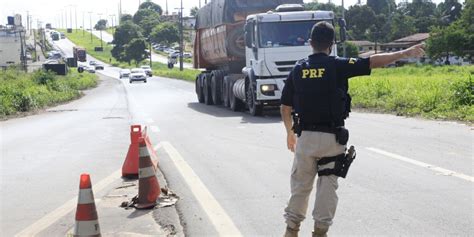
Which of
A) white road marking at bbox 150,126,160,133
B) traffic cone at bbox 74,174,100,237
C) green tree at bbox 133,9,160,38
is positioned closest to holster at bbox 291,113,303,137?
traffic cone at bbox 74,174,100,237

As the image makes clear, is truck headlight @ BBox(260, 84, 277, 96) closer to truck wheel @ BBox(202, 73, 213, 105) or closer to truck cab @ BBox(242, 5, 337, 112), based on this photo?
A: truck cab @ BBox(242, 5, 337, 112)

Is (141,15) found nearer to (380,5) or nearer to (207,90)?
(380,5)

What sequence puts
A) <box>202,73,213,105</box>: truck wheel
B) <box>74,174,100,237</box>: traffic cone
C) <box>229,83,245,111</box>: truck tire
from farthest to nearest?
<box>202,73,213,105</box>: truck wheel
<box>229,83,245,111</box>: truck tire
<box>74,174,100,237</box>: traffic cone

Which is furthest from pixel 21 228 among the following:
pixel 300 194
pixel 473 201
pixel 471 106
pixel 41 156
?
pixel 471 106

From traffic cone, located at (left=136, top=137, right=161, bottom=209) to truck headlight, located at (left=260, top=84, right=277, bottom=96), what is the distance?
36.4 ft

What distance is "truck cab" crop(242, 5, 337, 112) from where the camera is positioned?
17.8 metres

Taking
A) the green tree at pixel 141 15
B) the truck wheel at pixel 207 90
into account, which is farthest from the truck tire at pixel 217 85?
the green tree at pixel 141 15

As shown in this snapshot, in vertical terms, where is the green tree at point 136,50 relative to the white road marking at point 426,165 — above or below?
above

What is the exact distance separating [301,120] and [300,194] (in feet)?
1.94

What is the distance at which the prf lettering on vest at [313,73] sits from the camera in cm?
477

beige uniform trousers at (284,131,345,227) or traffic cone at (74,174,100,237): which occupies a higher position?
beige uniform trousers at (284,131,345,227)

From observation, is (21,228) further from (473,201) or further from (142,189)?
(473,201)

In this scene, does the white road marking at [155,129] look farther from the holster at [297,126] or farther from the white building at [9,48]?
the white building at [9,48]

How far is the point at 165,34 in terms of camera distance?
151m
